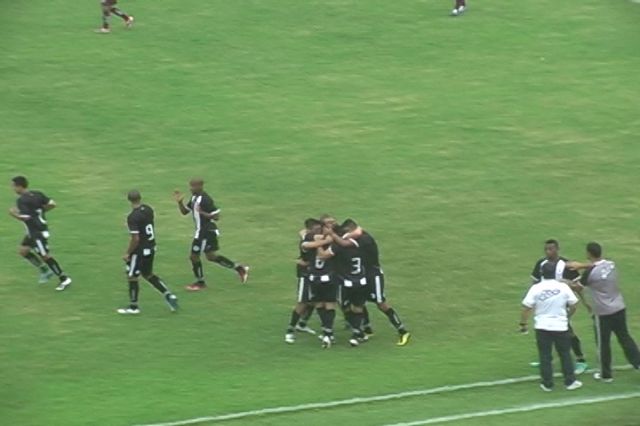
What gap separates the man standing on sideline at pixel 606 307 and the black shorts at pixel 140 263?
6.83 metres

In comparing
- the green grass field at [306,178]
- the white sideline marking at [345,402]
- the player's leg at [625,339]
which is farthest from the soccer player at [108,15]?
the player's leg at [625,339]

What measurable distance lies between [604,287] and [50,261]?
942 centimetres

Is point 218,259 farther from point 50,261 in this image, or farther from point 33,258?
point 33,258

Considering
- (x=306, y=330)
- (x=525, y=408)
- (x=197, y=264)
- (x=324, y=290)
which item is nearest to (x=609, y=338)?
(x=525, y=408)

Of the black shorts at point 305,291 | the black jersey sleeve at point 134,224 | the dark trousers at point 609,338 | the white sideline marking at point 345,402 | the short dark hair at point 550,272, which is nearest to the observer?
the white sideline marking at point 345,402

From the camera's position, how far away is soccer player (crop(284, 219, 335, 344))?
70.3 ft

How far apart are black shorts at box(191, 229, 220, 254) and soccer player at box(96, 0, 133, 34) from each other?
55.4 ft

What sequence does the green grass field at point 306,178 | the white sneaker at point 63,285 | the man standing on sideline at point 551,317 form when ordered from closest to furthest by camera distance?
the man standing on sideline at point 551,317 < the green grass field at point 306,178 < the white sneaker at point 63,285

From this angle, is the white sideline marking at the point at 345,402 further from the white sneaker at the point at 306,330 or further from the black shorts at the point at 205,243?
the black shorts at the point at 205,243

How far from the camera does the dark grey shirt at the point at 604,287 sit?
19.7 metres

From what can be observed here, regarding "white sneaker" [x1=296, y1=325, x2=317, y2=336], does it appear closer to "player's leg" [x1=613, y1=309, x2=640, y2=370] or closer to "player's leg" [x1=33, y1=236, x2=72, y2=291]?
"player's leg" [x1=33, y1=236, x2=72, y2=291]

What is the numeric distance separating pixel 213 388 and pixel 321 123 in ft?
46.8

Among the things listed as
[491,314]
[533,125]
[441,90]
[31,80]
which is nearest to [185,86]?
[31,80]

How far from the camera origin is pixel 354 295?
70.2 feet
